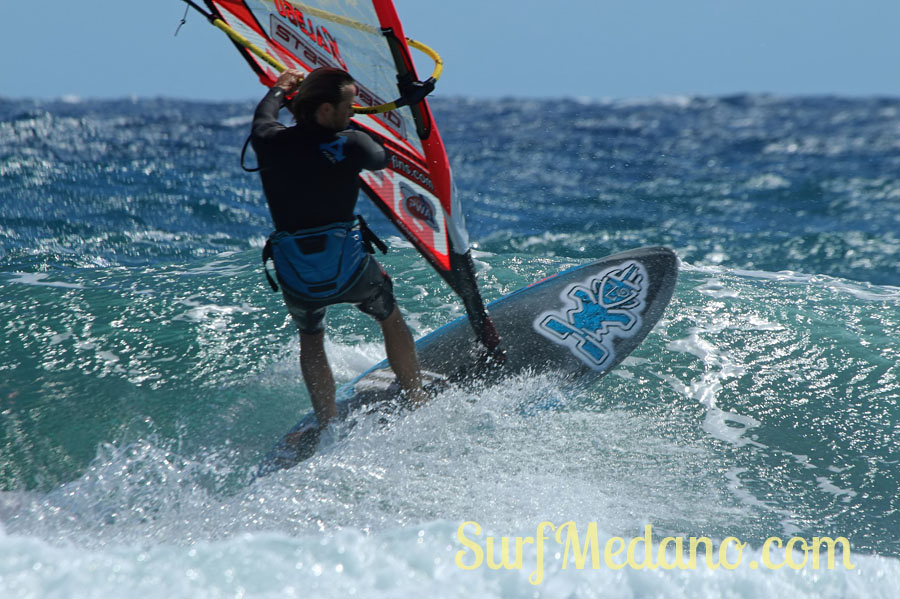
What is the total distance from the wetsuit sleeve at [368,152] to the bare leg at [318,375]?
2.81ft

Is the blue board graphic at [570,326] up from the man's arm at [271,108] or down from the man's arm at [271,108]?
down

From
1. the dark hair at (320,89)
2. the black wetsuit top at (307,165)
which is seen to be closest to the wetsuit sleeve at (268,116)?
the black wetsuit top at (307,165)

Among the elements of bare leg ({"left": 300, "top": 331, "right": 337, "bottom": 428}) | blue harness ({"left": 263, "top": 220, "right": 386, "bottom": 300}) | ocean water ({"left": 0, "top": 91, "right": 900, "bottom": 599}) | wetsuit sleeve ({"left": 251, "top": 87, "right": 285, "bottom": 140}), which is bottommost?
ocean water ({"left": 0, "top": 91, "right": 900, "bottom": 599})

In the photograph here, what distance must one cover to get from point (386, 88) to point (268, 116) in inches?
27.4

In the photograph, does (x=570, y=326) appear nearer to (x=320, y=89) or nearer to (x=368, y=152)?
(x=368, y=152)

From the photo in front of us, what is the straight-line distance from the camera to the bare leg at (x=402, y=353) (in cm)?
365

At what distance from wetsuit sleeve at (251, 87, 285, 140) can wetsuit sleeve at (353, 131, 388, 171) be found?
329 millimetres

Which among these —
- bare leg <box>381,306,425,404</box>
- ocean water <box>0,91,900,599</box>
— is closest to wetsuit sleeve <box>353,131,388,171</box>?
bare leg <box>381,306,425,404</box>

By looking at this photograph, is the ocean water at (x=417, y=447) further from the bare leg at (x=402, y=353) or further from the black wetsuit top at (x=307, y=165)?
the black wetsuit top at (x=307, y=165)

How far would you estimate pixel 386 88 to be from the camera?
145 inches

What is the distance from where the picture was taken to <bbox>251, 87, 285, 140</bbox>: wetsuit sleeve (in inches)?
124

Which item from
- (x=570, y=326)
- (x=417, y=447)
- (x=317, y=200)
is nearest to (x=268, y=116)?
(x=317, y=200)

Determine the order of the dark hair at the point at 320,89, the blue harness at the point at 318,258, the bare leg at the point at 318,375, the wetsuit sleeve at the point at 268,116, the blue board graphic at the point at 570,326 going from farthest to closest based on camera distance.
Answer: the blue board graphic at the point at 570,326
the bare leg at the point at 318,375
the blue harness at the point at 318,258
the wetsuit sleeve at the point at 268,116
the dark hair at the point at 320,89

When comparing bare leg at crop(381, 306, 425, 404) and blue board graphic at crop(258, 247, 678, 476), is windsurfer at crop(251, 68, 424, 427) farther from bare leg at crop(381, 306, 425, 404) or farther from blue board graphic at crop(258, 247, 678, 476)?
blue board graphic at crop(258, 247, 678, 476)
